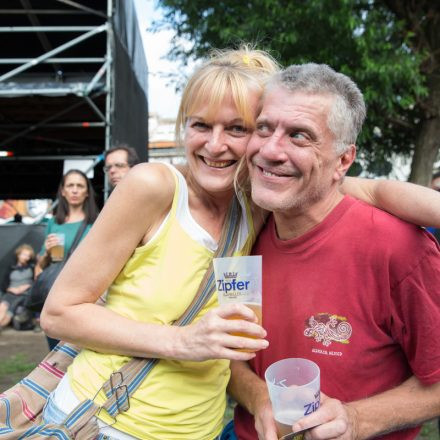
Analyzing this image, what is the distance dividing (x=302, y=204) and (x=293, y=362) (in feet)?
1.69

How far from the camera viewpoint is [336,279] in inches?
62.5

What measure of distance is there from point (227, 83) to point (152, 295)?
75cm

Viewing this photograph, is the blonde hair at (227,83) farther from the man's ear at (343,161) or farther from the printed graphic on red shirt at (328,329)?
the printed graphic on red shirt at (328,329)

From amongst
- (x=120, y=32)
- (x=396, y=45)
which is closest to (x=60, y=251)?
(x=120, y=32)

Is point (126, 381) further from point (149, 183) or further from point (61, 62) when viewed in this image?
point (61, 62)

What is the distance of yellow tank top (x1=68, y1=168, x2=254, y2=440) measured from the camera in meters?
1.55

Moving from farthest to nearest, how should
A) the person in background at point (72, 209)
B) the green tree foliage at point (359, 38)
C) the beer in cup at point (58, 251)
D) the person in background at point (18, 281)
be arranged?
the green tree foliage at point (359, 38) → the person in background at point (18, 281) → the person in background at point (72, 209) → the beer in cup at point (58, 251)

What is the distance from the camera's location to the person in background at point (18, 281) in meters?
7.44

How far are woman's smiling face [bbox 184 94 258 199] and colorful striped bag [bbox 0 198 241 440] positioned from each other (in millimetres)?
187

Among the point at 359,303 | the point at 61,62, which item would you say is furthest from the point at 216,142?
the point at 61,62

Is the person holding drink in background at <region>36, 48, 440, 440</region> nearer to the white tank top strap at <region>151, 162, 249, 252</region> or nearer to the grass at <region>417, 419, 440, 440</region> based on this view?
the white tank top strap at <region>151, 162, 249, 252</region>

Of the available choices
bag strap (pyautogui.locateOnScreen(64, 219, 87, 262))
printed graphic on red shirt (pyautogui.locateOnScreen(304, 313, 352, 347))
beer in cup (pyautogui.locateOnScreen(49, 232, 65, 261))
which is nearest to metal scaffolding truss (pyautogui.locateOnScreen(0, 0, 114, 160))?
bag strap (pyautogui.locateOnScreen(64, 219, 87, 262))

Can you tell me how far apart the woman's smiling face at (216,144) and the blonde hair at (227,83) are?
0.7 inches

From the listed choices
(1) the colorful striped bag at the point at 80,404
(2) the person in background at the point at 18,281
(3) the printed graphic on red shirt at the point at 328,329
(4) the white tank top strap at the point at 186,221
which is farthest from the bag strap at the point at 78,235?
(2) the person in background at the point at 18,281
